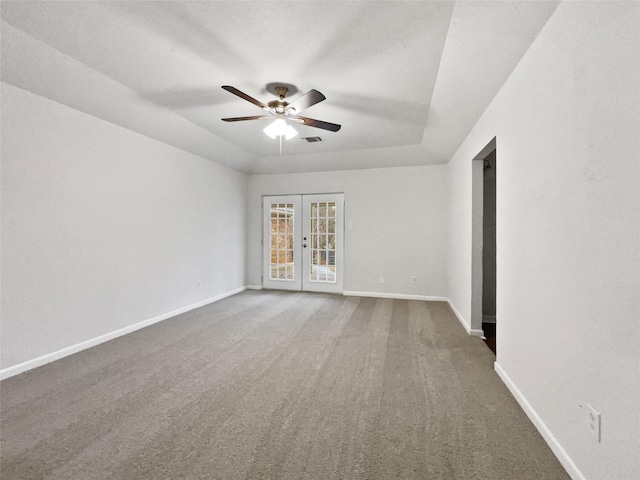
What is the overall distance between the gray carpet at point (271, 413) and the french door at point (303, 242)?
8.52 feet

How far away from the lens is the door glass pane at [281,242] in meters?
6.26

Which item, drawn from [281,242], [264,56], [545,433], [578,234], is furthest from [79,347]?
[578,234]

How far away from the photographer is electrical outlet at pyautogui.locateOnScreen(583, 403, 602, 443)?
131 cm

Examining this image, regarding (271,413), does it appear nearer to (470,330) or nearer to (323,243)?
(470,330)

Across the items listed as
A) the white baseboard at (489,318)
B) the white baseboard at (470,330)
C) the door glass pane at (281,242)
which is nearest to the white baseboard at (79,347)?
the door glass pane at (281,242)

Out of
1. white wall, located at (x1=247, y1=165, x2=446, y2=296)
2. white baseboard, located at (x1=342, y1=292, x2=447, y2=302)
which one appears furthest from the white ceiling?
white baseboard, located at (x1=342, y1=292, x2=447, y2=302)

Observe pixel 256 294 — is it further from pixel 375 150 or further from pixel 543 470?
pixel 543 470

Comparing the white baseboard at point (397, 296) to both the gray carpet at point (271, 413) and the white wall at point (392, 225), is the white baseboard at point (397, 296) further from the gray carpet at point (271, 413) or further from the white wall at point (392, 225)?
the gray carpet at point (271, 413)

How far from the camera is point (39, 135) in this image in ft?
9.03

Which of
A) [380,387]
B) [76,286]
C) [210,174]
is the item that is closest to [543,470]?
[380,387]

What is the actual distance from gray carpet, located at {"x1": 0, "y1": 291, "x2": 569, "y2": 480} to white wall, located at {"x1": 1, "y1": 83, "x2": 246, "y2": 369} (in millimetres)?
432

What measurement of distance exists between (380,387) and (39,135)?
3.74 m

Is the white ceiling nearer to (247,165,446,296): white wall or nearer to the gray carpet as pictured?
(247,165,446,296): white wall

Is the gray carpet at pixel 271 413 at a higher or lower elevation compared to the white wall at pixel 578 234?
lower
